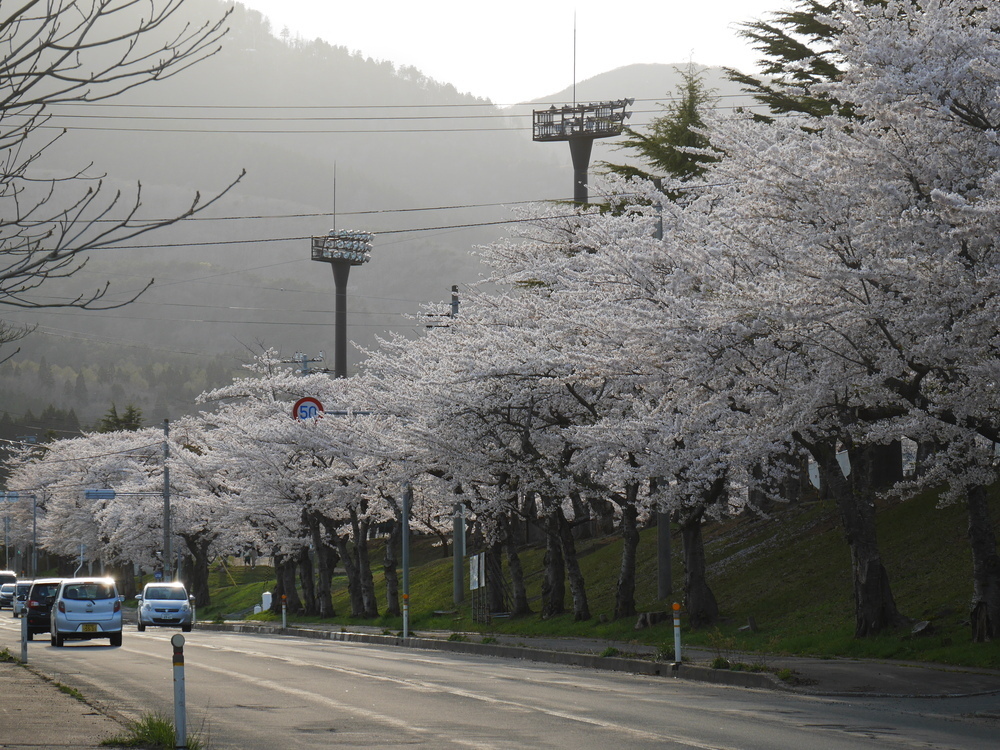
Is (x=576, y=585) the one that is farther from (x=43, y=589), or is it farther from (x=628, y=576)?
(x=43, y=589)

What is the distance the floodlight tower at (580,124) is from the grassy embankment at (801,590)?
88.5 feet

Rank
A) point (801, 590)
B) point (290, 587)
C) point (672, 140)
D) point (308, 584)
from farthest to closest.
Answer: point (290, 587), point (308, 584), point (672, 140), point (801, 590)

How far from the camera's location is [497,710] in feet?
44.5

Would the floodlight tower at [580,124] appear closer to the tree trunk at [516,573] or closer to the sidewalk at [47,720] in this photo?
the tree trunk at [516,573]

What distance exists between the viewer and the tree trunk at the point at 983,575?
58.9 ft

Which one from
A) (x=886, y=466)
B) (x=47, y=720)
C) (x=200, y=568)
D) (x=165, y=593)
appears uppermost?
(x=886, y=466)

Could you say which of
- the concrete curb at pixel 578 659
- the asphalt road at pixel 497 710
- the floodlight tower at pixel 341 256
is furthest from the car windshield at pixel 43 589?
the floodlight tower at pixel 341 256

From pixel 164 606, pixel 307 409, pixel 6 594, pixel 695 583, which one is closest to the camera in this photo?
pixel 695 583

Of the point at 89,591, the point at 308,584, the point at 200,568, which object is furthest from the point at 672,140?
the point at 200,568

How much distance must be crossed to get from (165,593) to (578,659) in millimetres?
23261

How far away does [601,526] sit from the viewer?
51.8 metres

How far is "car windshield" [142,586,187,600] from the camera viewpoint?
41250 millimetres

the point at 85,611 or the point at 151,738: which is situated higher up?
the point at 151,738

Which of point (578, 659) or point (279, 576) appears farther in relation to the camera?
point (279, 576)
